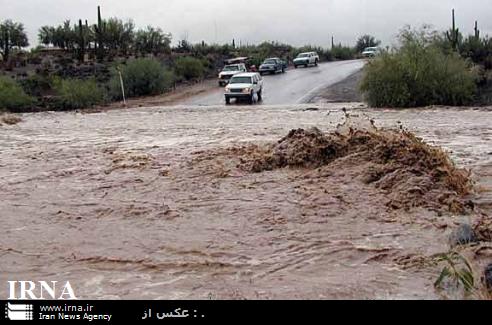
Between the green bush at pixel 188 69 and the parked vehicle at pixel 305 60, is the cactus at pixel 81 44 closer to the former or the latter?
the green bush at pixel 188 69

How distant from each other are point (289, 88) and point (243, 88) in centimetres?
893

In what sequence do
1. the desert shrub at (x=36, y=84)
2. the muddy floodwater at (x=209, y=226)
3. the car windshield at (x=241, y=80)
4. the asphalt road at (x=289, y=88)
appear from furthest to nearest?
the desert shrub at (x=36, y=84) → the asphalt road at (x=289, y=88) → the car windshield at (x=241, y=80) → the muddy floodwater at (x=209, y=226)

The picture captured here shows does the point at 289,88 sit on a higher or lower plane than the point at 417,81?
higher

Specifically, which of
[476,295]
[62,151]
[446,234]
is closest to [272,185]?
[446,234]

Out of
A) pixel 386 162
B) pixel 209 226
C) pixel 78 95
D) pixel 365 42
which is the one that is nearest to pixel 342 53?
pixel 365 42

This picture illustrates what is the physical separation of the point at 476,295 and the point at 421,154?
21.3 ft

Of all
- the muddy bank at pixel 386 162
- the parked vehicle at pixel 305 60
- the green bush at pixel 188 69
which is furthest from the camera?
the parked vehicle at pixel 305 60

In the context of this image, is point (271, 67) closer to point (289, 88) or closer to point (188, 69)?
point (188, 69)

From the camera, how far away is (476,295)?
6.20m

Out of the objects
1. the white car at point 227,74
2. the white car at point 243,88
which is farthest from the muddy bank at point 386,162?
the white car at point 227,74

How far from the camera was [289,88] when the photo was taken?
1745 inches

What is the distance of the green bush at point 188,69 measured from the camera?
54.4m

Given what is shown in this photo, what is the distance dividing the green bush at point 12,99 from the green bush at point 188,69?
18.0 metres

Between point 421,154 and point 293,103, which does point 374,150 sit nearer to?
point 421,154
